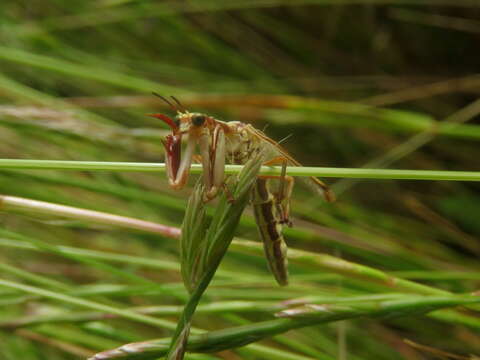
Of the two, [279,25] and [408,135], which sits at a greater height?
[279,25]

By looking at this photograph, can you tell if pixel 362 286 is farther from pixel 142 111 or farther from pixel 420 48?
pixel 420 48

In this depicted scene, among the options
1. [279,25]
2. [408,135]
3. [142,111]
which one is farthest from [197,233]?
[279,25]

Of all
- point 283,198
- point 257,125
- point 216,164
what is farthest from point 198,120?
point 257,125

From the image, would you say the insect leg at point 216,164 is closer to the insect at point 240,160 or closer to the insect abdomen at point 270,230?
the insect at point 240,160

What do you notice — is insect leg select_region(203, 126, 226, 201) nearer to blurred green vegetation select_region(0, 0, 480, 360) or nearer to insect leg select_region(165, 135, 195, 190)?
insect leg select_region(165, 135, 195, 190)

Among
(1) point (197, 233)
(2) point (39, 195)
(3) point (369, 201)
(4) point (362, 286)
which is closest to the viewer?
(1) point (197, 233)

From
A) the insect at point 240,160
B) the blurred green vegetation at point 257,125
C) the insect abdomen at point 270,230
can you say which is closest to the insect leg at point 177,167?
the insect at point 240,160

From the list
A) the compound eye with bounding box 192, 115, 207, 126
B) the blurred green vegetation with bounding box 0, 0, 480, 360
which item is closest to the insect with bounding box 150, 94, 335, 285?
the compound eye with bounding box 192, 115, 207, 126
